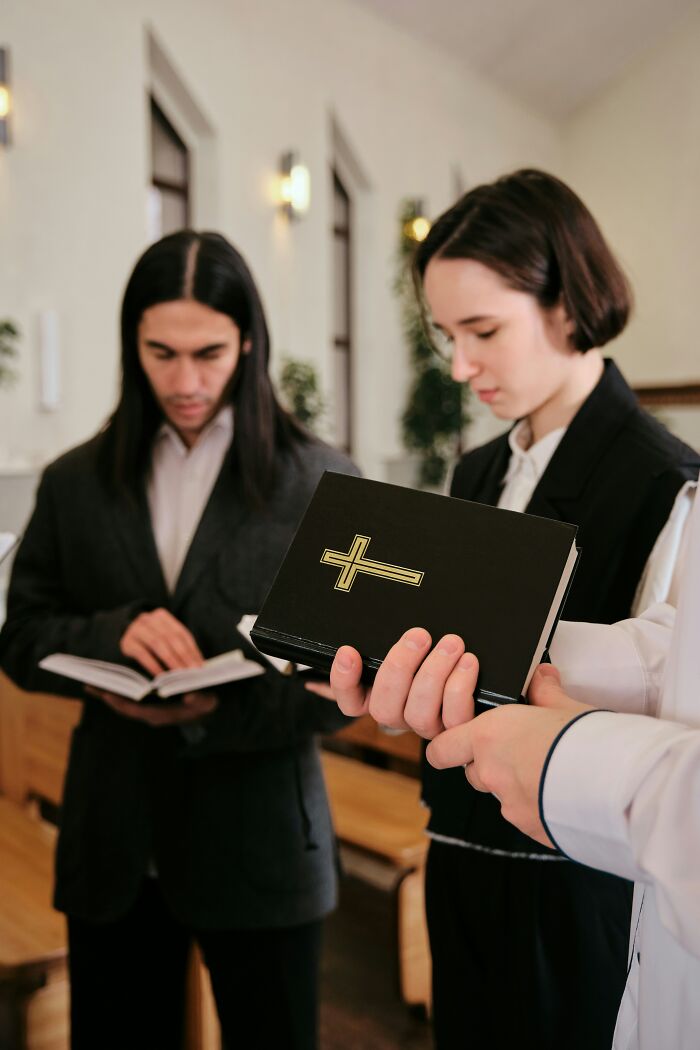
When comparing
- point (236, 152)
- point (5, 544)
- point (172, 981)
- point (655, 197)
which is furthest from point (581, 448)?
point (655, 197)

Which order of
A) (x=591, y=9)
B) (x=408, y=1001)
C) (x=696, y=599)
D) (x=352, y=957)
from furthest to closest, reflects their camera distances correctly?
(x=591, y=9) < (x=352, y=957) < (x=408, y=1001) < (x=696, y=599)

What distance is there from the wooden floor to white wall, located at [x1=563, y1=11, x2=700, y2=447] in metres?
7.78

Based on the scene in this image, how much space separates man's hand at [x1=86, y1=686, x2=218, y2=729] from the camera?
5.12 ft

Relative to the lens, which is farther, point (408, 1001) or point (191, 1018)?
point (408, 1001)

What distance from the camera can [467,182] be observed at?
32.2 feet

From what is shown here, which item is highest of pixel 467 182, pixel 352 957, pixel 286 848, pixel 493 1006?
pixel 467 182

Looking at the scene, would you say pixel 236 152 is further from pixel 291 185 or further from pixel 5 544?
pixel 5 544

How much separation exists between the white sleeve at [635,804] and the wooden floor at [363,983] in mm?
2056

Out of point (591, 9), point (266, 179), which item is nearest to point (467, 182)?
point (591, 9)

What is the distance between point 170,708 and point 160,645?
103 mm

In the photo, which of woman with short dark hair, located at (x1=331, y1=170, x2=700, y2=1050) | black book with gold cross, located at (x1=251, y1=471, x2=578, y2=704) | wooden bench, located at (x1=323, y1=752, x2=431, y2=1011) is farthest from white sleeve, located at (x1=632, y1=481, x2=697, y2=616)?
wooden bench, located at (x1=323, y1=752, x2=431, y2=1011)

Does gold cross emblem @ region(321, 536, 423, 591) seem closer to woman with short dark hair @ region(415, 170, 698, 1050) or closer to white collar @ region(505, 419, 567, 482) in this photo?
woman with short dark hair @ region(415, 170, 698, 1050)

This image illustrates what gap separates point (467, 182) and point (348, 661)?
A: 31.6 ft

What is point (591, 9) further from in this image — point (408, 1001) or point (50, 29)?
point (408, 1001)
